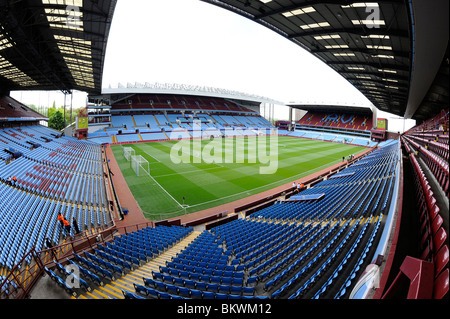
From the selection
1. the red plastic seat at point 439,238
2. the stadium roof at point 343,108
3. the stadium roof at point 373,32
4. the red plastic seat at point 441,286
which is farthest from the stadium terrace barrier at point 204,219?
the stadium roof at point 343,108

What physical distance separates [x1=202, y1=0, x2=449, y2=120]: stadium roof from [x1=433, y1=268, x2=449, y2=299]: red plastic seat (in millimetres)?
7567

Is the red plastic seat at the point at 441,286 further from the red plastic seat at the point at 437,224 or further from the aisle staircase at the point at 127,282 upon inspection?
the aisle staircase at the point at 127,282

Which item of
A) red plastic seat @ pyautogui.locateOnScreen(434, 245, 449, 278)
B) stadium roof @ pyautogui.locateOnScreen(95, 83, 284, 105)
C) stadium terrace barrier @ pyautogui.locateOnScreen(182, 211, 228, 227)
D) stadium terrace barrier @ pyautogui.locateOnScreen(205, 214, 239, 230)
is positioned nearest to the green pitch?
stadium terrace barrier @ pyautogui.locateOnScreen(182, 211, 228, 227)

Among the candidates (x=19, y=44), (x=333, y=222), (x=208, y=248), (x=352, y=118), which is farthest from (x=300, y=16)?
(x=352, y=118)

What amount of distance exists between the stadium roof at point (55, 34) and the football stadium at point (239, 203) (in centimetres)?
16

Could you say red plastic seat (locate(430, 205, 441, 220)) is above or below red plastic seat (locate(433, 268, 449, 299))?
above

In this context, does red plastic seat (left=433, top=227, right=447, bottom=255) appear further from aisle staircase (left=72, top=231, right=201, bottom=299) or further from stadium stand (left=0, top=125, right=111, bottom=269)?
stadium stand (left=0, top=125, right=111, bottom=269)

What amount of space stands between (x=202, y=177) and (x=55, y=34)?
1978 cm

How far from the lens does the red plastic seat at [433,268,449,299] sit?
2062 millimetres

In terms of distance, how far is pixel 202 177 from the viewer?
1040 inches

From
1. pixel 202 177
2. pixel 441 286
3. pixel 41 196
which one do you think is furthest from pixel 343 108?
pixel 441 286

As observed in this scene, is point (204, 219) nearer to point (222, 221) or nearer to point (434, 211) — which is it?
point (222, 221)
